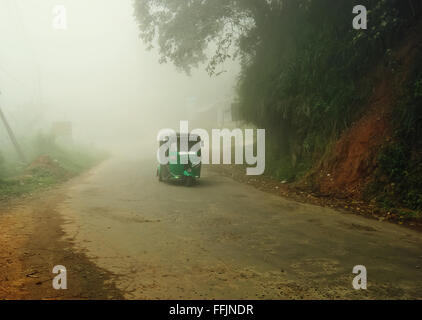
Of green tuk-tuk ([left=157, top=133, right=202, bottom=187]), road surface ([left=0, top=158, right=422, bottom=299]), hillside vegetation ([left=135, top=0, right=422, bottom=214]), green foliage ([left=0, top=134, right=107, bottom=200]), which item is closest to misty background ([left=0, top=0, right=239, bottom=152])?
green foliage ([left=0, top=134, right=107, bottom=200])

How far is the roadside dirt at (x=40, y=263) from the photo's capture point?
15.0ft

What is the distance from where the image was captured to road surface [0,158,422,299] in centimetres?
474

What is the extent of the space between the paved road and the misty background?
44852 millimetres

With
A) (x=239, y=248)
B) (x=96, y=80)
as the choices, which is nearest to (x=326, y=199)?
(x=239, y=248)

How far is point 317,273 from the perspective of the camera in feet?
17.3

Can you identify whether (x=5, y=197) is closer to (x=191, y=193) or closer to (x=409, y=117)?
(x=191, y=193)

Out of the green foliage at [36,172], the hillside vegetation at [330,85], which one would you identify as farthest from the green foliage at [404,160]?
the green foliage at [36,172]

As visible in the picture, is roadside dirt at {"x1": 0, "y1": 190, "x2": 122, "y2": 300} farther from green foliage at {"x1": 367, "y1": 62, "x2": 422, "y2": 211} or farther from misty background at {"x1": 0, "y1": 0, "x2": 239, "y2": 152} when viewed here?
misty background at {"x1": 0, "y1": 0, "x2": 239, "y2": 152}

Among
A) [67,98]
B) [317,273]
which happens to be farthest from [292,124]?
[67,98]

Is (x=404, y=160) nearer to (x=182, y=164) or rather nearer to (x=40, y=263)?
(x=182, y=164)

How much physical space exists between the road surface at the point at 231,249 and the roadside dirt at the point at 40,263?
5cm

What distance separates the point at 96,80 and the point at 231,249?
102795 millimetres

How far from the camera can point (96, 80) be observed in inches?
3969
